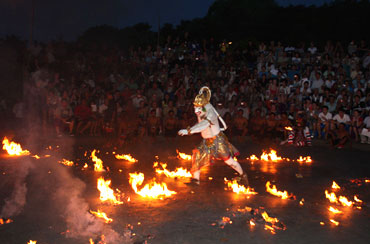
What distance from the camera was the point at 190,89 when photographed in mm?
14586

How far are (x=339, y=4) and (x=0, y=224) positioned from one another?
101ft

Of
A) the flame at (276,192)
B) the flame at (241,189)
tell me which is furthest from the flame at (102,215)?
the flame at (276,192)

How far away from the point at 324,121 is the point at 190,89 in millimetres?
5250

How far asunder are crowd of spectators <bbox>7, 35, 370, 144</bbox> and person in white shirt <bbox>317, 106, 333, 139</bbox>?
0.04m

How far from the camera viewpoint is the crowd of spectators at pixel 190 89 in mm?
12938

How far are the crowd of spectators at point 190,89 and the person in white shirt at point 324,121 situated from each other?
0.12 ft

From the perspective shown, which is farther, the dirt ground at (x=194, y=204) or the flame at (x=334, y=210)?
the flame at (x=334, y=210)

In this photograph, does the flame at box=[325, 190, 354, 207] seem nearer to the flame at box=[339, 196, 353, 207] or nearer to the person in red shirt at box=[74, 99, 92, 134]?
the flame at box=[339, 196, 353, 207]

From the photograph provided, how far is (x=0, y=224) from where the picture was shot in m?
4.50

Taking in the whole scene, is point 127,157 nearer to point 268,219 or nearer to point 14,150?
point 14,150

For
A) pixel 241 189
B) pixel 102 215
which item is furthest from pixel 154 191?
pixel 241 189

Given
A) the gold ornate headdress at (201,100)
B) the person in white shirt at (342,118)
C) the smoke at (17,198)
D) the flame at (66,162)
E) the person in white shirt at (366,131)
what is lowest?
the flame at (66,162)

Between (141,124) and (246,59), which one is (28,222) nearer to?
(141,124)

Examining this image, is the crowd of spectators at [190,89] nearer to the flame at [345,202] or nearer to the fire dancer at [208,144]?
the fire dancer at [208,144]
